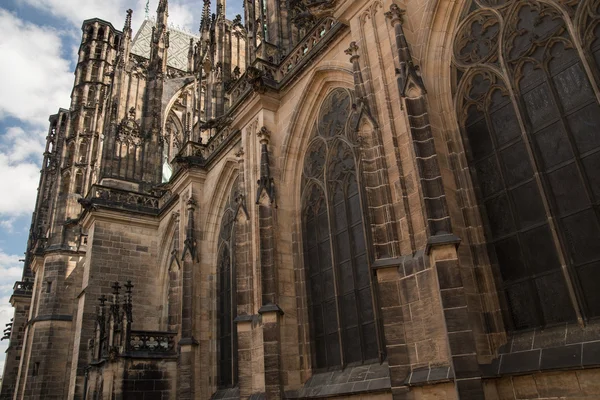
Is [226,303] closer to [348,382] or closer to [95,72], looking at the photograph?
[348,382]

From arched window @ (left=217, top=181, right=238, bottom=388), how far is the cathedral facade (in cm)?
7

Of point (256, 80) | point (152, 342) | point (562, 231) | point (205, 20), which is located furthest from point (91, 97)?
point (562, 231)

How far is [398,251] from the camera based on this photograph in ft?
24.4

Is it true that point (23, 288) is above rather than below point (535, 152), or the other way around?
above

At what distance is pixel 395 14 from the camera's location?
855 cm

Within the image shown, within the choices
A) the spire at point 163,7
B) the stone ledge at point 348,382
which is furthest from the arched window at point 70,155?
the stone ledge at point 348,382

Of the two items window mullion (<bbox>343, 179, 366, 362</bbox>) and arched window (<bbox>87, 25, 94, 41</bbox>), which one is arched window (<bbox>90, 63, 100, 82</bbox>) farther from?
window mullion (<bbox>343, 179, 366, 362</bbox>)

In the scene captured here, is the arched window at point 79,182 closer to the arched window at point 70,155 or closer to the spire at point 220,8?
the arched window at point 70,155

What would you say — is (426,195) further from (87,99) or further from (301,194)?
(87,99)

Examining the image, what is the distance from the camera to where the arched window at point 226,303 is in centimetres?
1321

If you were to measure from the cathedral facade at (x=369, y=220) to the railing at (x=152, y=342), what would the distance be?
51 millimetres

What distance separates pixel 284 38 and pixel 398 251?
873cm

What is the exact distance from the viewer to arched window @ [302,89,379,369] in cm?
922

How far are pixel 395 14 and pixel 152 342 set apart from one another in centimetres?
1100
